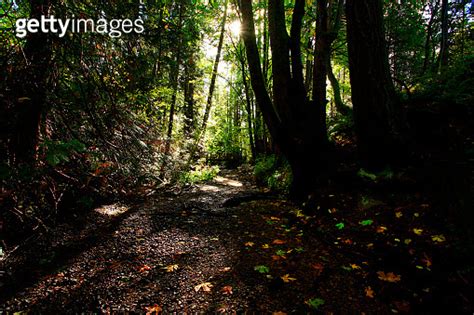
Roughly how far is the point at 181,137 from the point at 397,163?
26.7 ft

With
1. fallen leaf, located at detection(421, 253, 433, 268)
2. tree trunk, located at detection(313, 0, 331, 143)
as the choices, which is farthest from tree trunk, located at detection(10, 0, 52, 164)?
fallen leaf, located at detection(421, 253, 433, 268)

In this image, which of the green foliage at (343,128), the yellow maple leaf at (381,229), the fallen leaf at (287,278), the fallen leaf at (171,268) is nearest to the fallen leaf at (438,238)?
the yellow maple leaf at (381,229)

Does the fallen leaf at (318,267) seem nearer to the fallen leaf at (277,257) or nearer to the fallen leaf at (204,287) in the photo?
the fallen leaf at (277,257)

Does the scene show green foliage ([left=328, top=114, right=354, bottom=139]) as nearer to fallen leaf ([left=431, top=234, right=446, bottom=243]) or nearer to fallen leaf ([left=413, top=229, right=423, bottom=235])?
fallen leaf ([left=413, top=229, right=423, bottom=235])

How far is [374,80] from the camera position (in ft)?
15.0

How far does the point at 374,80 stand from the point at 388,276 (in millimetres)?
3504

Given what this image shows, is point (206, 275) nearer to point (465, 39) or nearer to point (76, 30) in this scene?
point (76, 30)

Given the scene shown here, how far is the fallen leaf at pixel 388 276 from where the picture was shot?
2856 mm

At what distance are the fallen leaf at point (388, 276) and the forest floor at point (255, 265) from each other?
0.01 meters

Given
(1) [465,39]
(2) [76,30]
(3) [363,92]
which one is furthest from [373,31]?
(1) [465,39]

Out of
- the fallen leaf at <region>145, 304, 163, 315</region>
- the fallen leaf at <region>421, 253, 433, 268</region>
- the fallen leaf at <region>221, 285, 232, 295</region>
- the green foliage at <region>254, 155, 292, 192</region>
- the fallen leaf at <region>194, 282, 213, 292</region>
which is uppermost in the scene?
the green foliage at <region>254, 155, 292, 192</region>

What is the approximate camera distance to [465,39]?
11820 millimetres

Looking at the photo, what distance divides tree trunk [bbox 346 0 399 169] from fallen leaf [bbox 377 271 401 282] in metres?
2.32

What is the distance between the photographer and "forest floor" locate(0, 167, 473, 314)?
261cm
